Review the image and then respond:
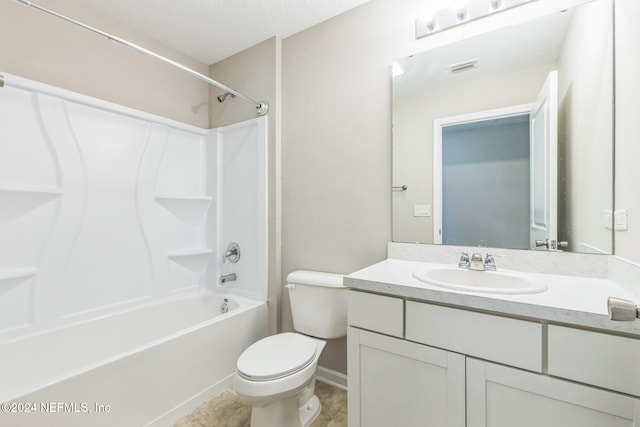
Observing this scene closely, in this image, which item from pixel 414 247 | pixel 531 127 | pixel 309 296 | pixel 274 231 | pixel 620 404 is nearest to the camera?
pixel 620 404

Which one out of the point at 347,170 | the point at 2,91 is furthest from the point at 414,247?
the point at 2,91

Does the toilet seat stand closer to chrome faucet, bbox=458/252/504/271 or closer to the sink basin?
the sink basin

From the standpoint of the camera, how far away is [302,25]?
6.48 feet

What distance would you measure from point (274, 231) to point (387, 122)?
3.61 feet

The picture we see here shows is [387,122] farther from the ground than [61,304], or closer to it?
farther from the ground

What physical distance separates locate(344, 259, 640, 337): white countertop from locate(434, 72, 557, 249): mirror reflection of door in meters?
0.25

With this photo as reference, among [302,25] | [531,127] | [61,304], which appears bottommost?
[61,304]

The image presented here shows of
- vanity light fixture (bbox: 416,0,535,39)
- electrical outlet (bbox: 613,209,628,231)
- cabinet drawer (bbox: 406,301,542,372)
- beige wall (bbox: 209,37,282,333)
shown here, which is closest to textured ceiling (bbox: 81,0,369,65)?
beige wall (bbox: 209,37,282,333)

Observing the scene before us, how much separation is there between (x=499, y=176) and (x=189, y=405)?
2101 mm

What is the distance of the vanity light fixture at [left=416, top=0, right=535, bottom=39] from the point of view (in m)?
1.39

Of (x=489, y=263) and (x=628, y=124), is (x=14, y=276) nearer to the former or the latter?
(x=489, y=263)

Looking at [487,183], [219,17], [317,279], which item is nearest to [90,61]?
[219,17]

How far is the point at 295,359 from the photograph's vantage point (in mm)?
1411

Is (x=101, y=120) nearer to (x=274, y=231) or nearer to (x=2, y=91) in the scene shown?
(x=2, y=91)
